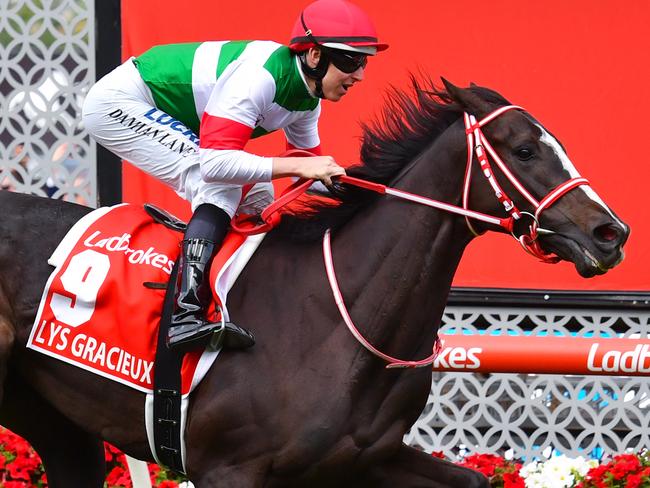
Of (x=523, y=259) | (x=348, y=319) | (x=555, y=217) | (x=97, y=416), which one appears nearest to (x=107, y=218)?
(x=97, y=416)

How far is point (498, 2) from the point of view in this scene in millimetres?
6789

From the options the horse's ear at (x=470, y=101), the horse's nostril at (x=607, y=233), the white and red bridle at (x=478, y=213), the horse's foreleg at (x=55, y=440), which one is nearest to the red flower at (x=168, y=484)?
the horse's foreleg at (x=55, y=440)

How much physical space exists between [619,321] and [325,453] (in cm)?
318

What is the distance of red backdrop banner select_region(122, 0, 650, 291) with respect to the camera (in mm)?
6707

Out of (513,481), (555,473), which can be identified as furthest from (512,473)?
(555,473)

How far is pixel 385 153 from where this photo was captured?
432cm

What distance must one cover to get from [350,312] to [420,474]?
2.05ft

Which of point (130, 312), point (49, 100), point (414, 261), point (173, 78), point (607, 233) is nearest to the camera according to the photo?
point (607, 233)

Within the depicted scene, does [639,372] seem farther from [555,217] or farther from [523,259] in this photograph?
[555,217]

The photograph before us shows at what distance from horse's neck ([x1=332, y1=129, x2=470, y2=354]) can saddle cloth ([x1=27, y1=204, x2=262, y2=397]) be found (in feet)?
1.37

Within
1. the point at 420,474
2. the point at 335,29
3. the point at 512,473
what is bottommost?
the point at 512,473

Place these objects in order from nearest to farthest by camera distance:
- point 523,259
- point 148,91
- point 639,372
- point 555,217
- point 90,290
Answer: point 555,217
point 90,290
point 148,91
point 639,372
point 523,259

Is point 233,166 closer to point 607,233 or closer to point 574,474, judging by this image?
point 607,233

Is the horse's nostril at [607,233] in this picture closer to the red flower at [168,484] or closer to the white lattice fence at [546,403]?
the red flower at [168,484]
